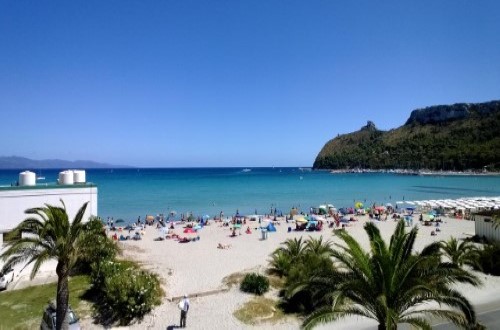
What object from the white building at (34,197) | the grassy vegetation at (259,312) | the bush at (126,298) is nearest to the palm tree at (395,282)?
the grassy vegetation at (259,312)

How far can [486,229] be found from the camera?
23.8m

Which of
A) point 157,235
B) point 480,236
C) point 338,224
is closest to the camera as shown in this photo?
point 480,236

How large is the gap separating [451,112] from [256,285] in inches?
7079

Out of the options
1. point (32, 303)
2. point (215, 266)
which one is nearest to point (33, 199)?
point (32, 303)

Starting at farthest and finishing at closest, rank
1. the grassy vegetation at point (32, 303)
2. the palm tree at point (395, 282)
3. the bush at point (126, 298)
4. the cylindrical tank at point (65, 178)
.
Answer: the cylindrical tank at point (65, 178) < the bush at point (126, 298) < the grassy vegetation at point (32, 303) < the palm tree at point (395, 282)

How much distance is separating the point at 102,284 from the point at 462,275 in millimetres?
12245

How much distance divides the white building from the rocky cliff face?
557 feet

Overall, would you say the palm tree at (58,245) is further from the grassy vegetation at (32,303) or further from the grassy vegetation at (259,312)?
the grassy vegetation at (259,312)

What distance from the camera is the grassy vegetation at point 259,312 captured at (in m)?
12.9

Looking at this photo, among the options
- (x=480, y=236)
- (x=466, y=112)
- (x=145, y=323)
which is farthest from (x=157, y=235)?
(x=466, y=112)

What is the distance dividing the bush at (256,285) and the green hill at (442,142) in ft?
450

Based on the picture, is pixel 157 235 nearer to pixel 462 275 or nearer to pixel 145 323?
pixel 145 323

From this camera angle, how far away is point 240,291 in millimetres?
15359

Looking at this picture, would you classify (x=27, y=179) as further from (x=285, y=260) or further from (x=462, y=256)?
(x=462, y=256)
